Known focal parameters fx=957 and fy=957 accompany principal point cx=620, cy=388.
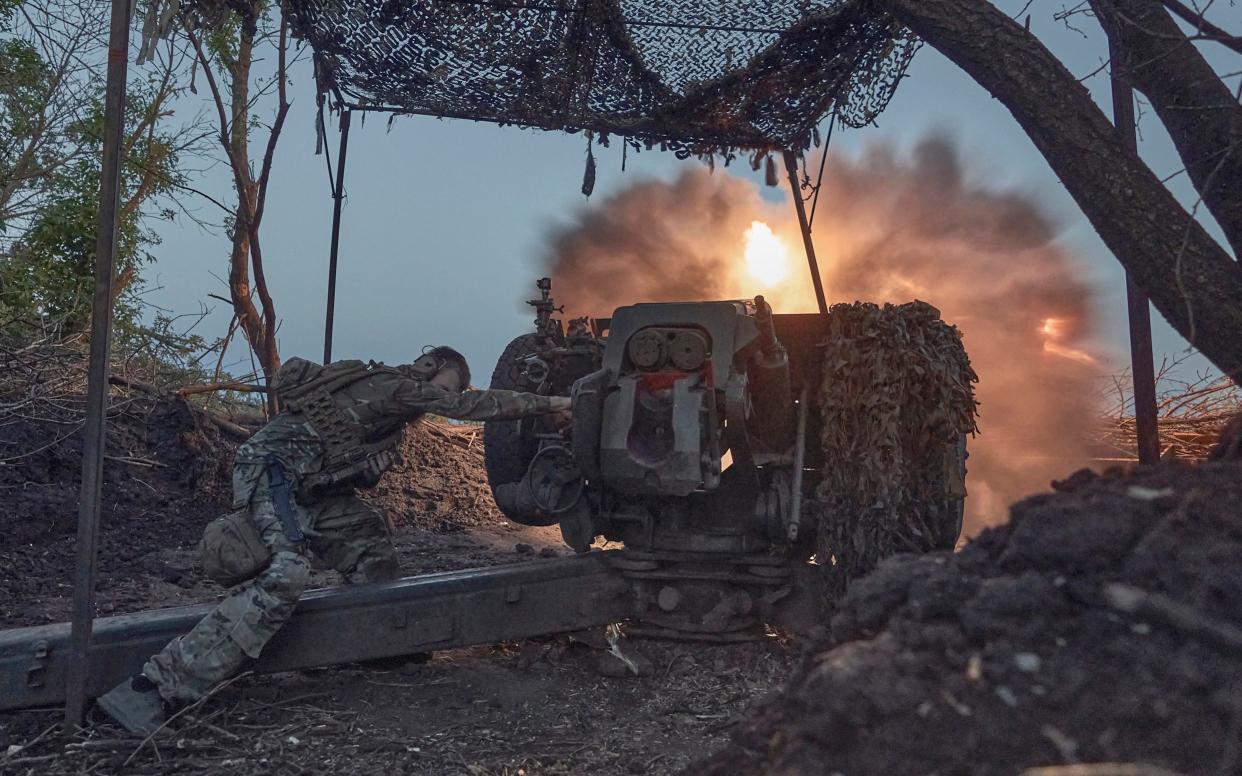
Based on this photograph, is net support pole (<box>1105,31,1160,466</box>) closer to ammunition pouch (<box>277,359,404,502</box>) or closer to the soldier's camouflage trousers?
ammunition pouch (<box>277,359,404,502</box>)

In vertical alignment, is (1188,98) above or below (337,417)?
above

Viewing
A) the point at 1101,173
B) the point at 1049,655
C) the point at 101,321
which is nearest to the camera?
the point at 1049,655

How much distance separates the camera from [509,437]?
6.25m

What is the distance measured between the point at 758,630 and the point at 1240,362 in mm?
2600

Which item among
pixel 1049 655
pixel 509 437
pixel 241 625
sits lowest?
pixel 241 625

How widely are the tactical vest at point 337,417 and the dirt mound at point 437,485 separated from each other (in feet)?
10.9

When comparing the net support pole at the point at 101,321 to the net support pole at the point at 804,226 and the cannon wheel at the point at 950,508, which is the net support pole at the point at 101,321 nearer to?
the cannon wheel at the point at 950,508

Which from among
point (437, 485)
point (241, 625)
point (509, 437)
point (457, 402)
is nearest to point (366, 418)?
point (457, 402)

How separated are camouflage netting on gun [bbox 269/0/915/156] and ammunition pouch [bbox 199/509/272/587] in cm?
277

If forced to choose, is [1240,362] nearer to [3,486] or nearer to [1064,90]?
[1064,90]

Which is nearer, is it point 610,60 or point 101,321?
point 101,321

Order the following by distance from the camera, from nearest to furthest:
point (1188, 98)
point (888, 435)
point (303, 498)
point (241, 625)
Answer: point (1188, 98) → point (241, 625) → point (888, 435) → point (303, 498)

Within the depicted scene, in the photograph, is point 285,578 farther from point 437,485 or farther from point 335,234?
point 437,485

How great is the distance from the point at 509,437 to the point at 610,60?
2.46 metres
